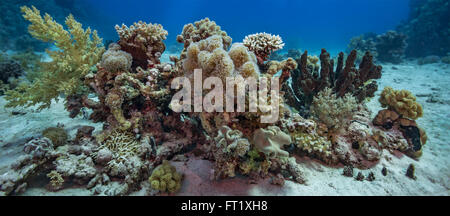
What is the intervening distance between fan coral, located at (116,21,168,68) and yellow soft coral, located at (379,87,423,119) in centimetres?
572

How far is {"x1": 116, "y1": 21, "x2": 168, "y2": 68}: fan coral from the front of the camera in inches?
144

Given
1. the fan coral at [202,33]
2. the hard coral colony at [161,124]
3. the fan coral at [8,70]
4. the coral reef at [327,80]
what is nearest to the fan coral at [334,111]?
the hard coral colony at [161,124]

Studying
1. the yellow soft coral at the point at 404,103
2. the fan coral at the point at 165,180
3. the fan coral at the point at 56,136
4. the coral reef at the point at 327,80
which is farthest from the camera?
the coral reef at the point at 327,80

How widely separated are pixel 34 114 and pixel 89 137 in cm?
286

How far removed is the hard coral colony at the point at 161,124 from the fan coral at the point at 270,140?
17 millimetres

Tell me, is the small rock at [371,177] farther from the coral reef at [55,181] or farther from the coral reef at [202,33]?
the coral reef at [55,181]

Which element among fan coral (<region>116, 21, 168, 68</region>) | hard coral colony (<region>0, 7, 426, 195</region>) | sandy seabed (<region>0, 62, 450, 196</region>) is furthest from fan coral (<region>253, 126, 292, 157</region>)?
fan coral (<region>116, 21, 168, 68</region>)

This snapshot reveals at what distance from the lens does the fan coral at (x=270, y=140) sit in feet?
8.76

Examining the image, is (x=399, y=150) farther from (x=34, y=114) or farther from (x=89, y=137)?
(x=34, y=114)

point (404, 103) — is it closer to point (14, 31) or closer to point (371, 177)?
point (371, 177)

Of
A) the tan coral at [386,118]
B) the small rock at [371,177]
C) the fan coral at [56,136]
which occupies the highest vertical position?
the tan coral at [386,118]

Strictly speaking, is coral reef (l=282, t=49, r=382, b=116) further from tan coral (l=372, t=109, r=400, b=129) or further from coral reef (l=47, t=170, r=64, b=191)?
coral reef (l=47, t=170, r=64, b=191)

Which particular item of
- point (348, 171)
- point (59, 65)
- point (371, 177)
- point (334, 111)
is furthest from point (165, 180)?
point (371, 177)

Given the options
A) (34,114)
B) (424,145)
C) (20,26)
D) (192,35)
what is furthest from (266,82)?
(20,26)
